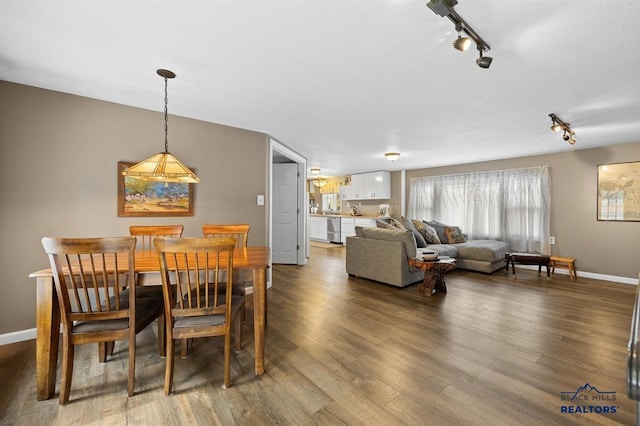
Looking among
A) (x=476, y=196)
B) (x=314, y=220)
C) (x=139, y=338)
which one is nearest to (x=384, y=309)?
(x=139, y=338)

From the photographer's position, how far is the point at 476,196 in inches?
238

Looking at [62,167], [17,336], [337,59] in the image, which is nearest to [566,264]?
[337,59]

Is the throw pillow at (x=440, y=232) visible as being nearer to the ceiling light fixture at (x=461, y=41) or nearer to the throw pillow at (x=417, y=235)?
the throw pillow at (x=417, y=235)

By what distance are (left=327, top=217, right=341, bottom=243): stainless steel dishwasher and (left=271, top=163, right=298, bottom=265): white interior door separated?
320 centimetres

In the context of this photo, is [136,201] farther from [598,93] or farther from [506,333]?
[598,93]

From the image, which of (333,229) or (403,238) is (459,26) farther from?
(333,229)

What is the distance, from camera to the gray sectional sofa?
389 centimetres

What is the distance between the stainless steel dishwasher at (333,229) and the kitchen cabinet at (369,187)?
0.81 metres

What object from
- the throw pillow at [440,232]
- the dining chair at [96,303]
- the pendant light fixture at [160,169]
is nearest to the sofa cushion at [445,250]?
the throw pillow at [440,232]

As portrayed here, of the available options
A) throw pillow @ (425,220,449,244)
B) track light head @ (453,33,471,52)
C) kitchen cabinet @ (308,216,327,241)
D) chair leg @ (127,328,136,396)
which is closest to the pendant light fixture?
chair leg @ (127,328,136,396)

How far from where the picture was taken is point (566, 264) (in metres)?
4.61

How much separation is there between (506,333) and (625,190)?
12.9ft

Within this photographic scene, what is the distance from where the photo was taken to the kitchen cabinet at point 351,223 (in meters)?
7.71

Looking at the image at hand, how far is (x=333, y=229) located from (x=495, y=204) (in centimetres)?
443
